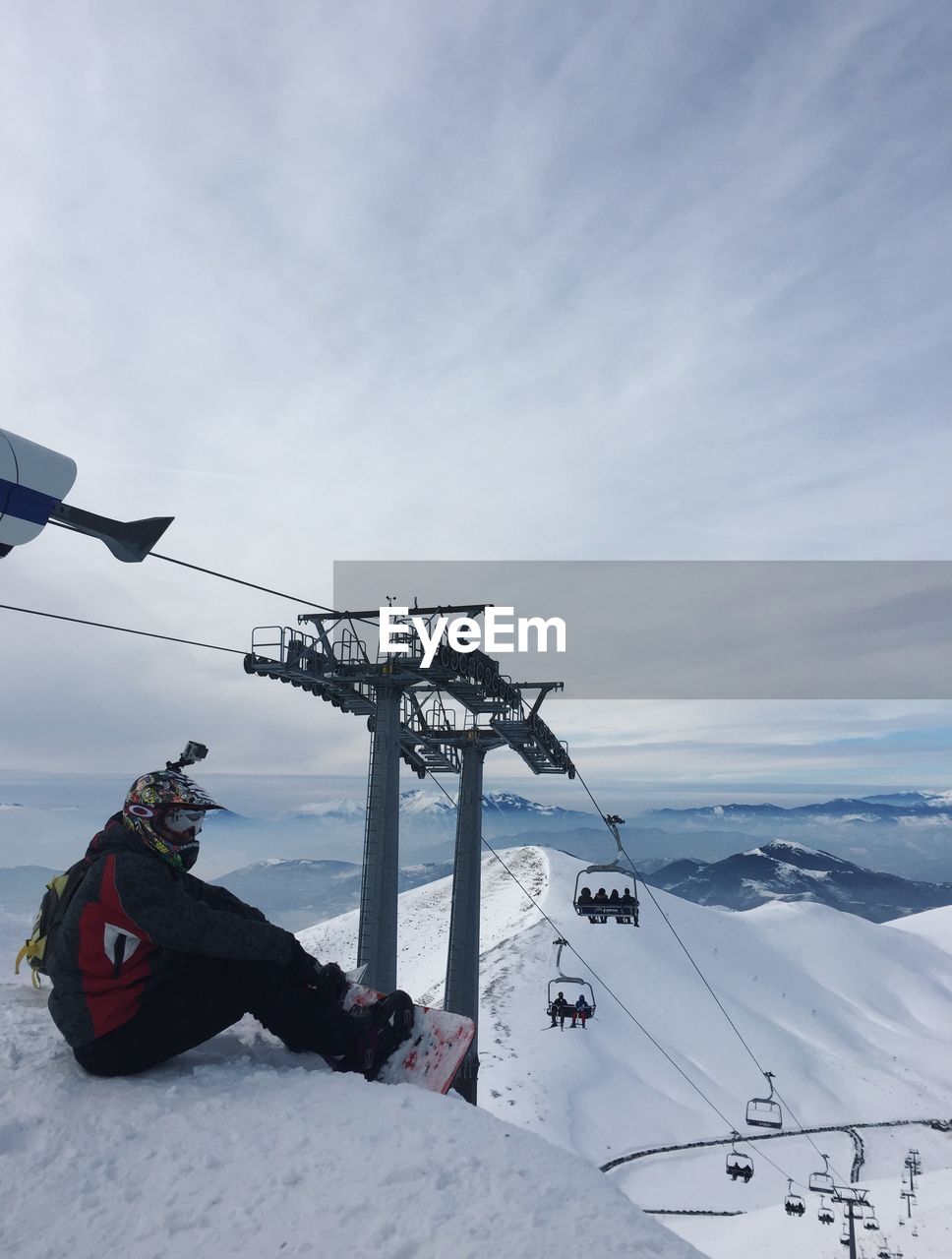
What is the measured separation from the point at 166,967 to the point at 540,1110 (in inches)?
2330

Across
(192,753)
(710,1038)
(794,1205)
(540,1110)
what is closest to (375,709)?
(192,753)

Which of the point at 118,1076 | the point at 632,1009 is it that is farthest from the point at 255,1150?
the point at 632,1009

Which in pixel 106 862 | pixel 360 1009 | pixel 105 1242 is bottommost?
pixel 105 1242

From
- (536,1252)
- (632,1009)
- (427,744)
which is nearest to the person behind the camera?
(536,1252)

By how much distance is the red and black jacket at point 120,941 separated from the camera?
14.7 ft

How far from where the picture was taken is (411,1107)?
4.23m

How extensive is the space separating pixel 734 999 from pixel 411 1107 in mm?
102126

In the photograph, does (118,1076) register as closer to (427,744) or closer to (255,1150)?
(255,1150)

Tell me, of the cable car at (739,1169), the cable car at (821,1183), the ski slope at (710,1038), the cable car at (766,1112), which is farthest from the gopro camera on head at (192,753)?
the cable car at (821,1183)

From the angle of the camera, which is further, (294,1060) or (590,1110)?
(590,1110)

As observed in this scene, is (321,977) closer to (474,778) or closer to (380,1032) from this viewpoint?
(380,1032)

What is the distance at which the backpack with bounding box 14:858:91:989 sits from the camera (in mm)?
4898

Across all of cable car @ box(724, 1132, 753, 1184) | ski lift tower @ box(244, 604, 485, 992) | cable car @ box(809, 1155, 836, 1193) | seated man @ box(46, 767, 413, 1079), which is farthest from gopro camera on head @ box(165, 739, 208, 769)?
cable car @ box(809, 1155, 836, 1193)

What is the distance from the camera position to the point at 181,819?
16.6 feet
